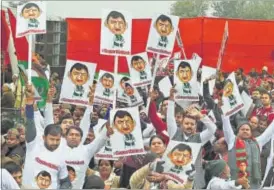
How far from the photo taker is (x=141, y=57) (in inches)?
402

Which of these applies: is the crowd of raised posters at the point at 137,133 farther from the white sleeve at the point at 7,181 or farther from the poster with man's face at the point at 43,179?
the white sleeve at the point at 7,181

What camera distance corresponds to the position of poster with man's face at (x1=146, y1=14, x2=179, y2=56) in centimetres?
916

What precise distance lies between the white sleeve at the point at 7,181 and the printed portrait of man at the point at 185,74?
3225 mm

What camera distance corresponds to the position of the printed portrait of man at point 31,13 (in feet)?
27.8

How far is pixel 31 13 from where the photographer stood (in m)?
8.52

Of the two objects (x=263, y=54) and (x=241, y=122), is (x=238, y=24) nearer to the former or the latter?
(x=263, y=54)

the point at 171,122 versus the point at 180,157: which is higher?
the point at 171,122

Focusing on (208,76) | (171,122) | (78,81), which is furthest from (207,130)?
(208,76)

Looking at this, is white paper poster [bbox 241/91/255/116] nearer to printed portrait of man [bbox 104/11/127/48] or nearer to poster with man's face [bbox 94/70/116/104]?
poster with man's face [bbox 94/70/116/104]

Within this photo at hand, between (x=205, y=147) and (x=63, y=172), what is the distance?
2.24 meters

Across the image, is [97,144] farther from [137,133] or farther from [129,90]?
[129,90]

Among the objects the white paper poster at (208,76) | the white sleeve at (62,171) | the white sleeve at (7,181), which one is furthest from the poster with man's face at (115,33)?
the white paper poster at (208,76)

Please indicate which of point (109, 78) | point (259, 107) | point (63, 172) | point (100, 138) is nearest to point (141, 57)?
point (109, 78)

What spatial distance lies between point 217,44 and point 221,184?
350 inches
